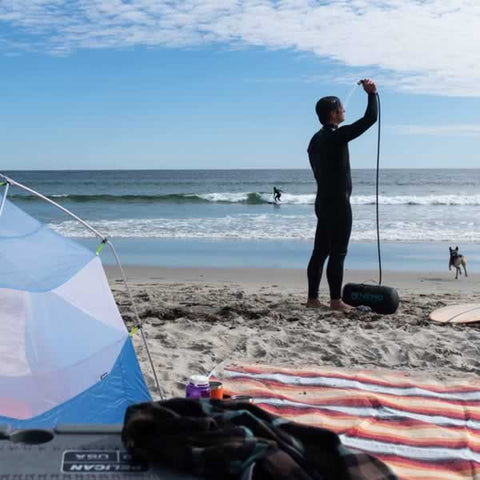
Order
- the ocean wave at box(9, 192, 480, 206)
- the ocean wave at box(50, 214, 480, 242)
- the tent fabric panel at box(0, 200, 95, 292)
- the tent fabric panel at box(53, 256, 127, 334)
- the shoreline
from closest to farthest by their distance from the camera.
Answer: the tent fabric panel at box(0, 200, 95, 292), the tent fabric panel at box(53, 256, 127, 334), the shoreline, the ocean wave at box(50, 214, 480, 242), the ocean wave at box(9, 192, 480, 206)

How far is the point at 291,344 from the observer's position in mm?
4570

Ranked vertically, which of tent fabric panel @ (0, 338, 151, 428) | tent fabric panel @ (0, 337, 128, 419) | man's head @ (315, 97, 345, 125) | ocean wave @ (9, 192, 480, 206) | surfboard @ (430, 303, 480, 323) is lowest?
surfboard @ (430, 303, 480, 323)

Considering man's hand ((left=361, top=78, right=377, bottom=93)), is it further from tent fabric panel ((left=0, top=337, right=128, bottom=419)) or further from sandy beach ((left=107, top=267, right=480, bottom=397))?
tent fabric panel ((left=0, top=337, right=128, bottom=419))

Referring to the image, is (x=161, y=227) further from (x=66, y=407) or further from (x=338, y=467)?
(x=338, y=467)

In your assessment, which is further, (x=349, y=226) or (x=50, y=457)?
(x=349, y=226)

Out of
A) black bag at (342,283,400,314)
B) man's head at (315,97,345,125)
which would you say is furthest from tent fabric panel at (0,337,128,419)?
man's head at (315,97,345,125)

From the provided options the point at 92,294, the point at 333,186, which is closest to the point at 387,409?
the point at 92,294

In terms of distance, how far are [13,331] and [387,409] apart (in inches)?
71.3

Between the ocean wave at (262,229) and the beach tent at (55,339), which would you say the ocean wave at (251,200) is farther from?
the beach tent at (55,339)

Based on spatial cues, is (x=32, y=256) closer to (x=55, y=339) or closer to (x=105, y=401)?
(x=55, y=339)

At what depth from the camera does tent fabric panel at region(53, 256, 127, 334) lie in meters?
3.11

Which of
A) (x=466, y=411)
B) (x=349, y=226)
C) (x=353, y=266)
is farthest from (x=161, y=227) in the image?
(x=466, y=411)

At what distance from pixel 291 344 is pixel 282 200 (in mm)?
22260

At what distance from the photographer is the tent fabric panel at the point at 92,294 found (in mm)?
3111
